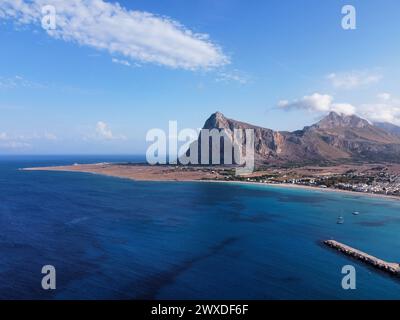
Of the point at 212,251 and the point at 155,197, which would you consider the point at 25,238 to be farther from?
the point at 155,197

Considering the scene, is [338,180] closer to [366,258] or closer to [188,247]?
[366,258]

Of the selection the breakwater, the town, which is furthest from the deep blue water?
the town

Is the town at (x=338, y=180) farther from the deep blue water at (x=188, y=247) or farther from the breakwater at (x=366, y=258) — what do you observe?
the breakwater at (x=366, y=258)

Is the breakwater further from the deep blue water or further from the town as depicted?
the town

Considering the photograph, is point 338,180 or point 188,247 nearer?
point 188,247

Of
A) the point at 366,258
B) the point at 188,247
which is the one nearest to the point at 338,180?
the point at 366,258

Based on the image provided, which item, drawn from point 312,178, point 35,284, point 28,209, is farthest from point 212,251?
point 312,178
